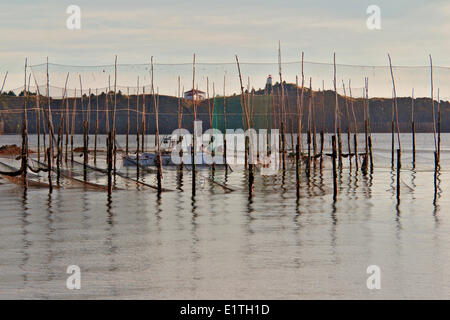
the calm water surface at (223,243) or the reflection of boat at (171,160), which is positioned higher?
the reflection of boat at (171,160)

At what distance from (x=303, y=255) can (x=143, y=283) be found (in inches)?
157

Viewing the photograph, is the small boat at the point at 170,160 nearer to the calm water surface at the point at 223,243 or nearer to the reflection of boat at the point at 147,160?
the reflection of boat at the point at 147,160

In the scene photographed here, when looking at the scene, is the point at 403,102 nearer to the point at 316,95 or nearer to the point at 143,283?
the point at 316,95

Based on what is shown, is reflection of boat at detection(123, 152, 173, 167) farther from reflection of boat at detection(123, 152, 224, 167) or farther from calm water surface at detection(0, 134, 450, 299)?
calm water surface at detection(0, 134, 450, 299)

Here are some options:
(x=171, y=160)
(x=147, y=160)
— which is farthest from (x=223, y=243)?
(x=171, y=160)

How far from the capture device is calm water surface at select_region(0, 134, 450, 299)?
11938 millimetres

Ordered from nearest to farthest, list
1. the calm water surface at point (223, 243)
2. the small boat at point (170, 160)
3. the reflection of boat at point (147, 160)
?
1. the calm water surface at point (223, 243)
2. the reflection of boat at point (147, 160)
3. the small boat at point (170, 160)

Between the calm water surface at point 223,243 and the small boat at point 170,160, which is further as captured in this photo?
the small boat at point 170,160

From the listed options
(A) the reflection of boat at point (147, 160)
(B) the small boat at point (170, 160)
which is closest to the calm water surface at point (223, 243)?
(A) the reflection of boat at point (147, 160)

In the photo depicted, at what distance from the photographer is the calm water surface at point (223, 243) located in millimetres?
11938

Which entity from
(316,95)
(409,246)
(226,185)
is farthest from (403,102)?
(409,246)

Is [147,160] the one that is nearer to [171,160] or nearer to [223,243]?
[171,160]

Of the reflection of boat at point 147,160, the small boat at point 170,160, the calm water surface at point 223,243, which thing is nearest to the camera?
the calm water surface at point 223,243

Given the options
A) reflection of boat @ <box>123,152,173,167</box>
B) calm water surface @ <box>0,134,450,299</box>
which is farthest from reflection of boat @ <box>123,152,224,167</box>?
calm water surface @ <box>0,134,450,299</box>
